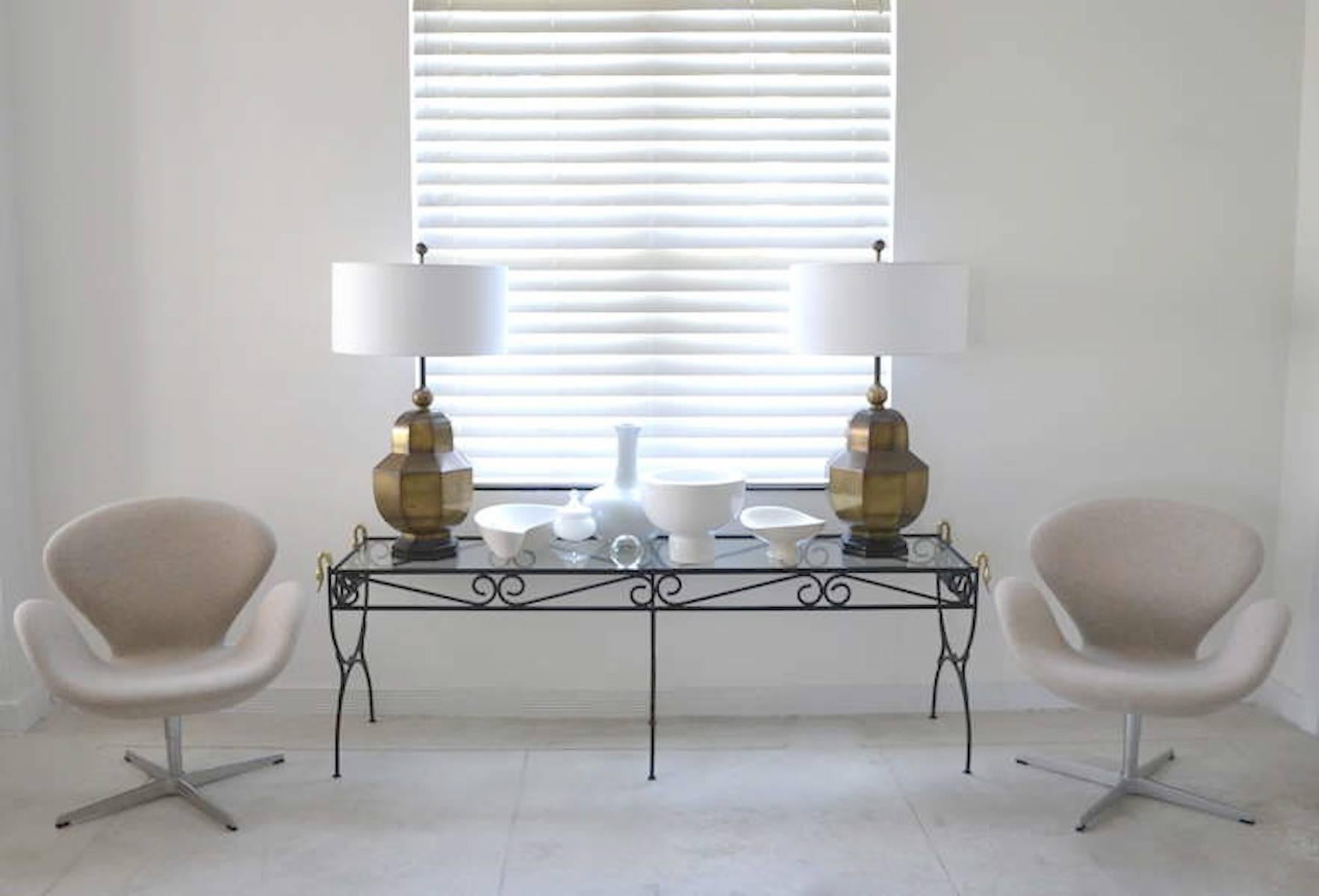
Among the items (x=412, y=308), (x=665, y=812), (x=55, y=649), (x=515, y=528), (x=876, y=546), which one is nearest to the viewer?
(x=55, y=649)

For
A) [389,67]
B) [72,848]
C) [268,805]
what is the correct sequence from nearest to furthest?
[72,848], [268,805], [389,67]

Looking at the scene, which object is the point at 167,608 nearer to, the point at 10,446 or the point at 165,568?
the point at 165,568

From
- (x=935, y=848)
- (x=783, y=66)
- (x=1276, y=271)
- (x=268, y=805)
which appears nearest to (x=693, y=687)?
(x=935, y=848)

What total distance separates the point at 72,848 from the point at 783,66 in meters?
2.90

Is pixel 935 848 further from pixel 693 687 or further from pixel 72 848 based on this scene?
pixel 72 848

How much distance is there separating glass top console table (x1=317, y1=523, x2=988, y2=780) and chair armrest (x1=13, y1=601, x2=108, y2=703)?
62 cm

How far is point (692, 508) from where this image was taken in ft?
11.0

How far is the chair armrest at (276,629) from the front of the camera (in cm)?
315

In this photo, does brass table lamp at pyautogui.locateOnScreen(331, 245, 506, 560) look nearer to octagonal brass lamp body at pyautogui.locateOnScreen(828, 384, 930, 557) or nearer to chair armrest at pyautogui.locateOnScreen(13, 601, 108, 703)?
chair armrest at pyautogui.locateOnScreen(13, 601, 108, 703)

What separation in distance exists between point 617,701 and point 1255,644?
1.84m

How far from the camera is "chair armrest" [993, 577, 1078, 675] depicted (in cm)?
319

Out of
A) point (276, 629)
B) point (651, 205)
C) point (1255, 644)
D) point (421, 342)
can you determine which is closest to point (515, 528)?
point (421, 342)

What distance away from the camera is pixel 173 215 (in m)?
3.75

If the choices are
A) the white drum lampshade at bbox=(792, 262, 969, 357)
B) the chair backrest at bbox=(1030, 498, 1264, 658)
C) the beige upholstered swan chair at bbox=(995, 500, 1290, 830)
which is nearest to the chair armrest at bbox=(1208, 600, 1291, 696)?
the beige upholstered swan chair at bbox=(995, 500, 1290, 830)
